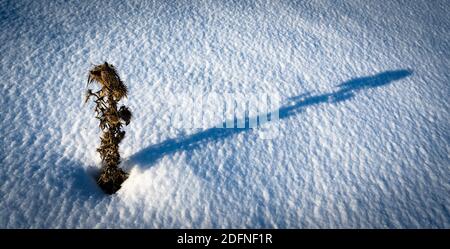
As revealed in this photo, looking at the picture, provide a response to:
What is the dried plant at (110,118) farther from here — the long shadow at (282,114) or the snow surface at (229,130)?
the long shadow at (282,114)

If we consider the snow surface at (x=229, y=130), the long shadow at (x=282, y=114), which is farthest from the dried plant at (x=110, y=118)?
the long shadow at (x=282, y=114)

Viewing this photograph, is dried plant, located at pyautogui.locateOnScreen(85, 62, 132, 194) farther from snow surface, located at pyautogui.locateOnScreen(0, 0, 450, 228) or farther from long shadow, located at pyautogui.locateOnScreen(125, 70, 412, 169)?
long shadow, located at pyautogui.locateOnScreen(125, 70, 412, 169)

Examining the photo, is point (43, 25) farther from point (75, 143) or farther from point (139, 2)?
point (75, 143)

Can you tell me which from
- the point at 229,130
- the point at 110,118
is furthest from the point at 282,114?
the point at 110,118

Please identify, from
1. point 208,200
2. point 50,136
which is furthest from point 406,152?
point 50,136

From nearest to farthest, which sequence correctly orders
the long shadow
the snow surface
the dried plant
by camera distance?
the dried plant → the snow surface → the long shadow

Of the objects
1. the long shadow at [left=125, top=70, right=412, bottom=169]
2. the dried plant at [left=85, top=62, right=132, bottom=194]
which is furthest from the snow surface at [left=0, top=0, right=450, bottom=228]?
the dried plant at [left=85, top=62, right=132, bottom=194]
